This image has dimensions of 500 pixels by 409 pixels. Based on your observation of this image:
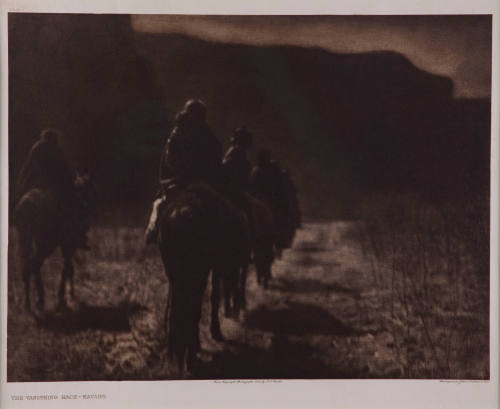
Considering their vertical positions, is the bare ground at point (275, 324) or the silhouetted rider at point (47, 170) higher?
the silhouetted rider at point (47, 170)

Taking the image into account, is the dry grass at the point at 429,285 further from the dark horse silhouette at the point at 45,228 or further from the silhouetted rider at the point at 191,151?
the dark horse silhouette at the point at 45,228

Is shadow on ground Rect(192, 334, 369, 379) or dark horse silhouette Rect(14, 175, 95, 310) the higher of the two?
dark horse silhouette Rect(14, 175, 95, 310)

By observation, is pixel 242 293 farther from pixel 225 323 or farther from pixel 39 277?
pixel 39 277

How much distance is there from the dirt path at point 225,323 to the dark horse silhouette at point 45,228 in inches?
2.1

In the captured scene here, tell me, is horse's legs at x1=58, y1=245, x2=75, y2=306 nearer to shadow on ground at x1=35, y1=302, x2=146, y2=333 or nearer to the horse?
shadow on ground at x1=35, y1=302, x2=146, y2=333

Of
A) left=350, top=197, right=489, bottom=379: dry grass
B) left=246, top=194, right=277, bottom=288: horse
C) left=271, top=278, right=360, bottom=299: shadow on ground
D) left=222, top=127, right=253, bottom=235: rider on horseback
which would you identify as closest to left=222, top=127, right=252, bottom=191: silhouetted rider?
left=222, top=127, right=253, bottom=235: rider on horseback

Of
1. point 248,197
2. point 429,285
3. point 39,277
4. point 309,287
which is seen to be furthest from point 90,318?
point 429,285

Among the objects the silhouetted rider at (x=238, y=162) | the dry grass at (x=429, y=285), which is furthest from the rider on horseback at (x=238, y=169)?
the dry grass at (x=429, y=285)

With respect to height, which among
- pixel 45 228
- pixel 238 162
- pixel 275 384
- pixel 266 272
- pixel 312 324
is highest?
pixel 238 162

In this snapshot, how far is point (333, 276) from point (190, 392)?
1110mm

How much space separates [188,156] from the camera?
3695mm

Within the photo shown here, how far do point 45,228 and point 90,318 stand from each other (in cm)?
61

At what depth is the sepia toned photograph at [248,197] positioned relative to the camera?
3686mm

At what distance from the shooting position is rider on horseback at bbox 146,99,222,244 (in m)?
3.69
